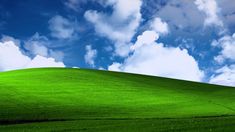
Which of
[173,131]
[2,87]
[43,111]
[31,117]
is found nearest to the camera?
[173,131]

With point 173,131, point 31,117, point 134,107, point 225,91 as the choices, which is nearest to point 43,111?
point 31,117

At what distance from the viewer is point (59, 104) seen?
42719 millimetres

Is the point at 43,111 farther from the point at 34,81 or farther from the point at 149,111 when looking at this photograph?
the point at 34,81

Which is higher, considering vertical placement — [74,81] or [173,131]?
[74,81]

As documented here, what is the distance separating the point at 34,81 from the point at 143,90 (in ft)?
48.4

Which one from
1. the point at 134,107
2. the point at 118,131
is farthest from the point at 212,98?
the point at 118,131

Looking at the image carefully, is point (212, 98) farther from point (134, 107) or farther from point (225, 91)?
point (134, 107)

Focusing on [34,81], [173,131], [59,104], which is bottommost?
[173,131]

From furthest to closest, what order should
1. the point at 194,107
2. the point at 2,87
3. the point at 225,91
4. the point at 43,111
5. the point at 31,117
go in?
the point at 225,91, the point at 2,87, the point at 194,107, the point at 43,111, the point at 31,117

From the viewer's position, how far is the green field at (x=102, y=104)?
99.0 feet

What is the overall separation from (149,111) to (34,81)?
70.1ft

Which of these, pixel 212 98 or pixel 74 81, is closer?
pixel 212 98

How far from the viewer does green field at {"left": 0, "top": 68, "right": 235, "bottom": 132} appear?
30.2 metres

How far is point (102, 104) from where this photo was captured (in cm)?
4450
